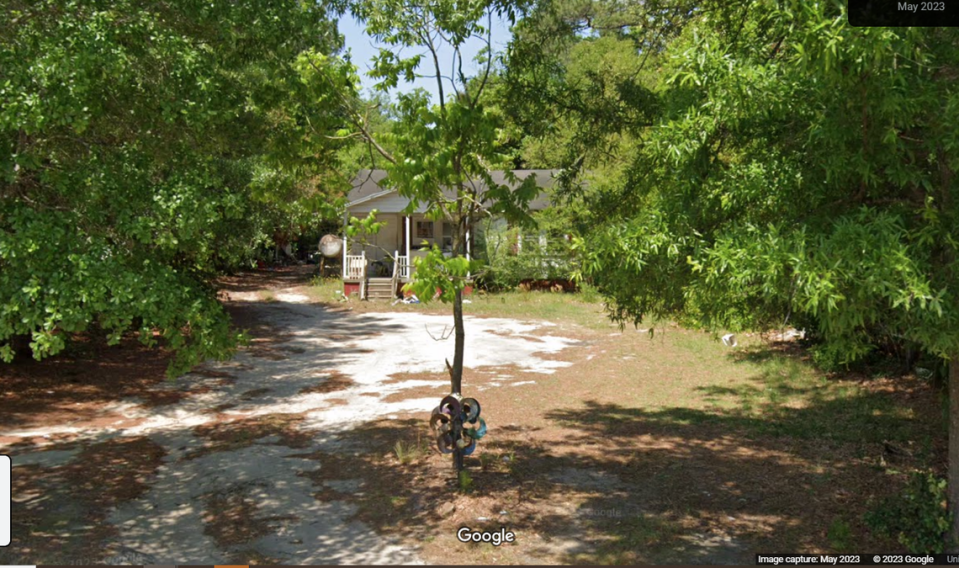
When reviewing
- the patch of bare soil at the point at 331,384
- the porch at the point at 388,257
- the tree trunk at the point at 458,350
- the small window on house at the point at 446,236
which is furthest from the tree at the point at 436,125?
the small window on house at the point at 446,236

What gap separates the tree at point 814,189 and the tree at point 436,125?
191 cm

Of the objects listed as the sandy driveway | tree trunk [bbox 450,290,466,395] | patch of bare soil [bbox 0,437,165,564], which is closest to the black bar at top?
tree trunk [bbox 450,290,466,395]

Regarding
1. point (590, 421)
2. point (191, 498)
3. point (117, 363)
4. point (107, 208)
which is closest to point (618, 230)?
point (107, 208)

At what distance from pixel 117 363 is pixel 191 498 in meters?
8.34

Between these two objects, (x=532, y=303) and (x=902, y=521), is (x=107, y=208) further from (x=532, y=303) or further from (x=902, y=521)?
(x=532, y=303)

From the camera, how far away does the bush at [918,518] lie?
592 cm

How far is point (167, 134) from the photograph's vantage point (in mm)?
6836

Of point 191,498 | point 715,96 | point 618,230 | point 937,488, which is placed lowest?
point 191,498

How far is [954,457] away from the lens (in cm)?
605

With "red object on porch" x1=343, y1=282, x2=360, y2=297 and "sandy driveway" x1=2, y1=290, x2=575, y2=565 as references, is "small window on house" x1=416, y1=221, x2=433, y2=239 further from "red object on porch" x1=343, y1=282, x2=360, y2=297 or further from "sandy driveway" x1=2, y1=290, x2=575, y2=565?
"sandy driveway" x1=2, y1=290, x2=575, y2=565

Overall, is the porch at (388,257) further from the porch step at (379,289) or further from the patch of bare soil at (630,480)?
the patch of bare soil at (630,480)

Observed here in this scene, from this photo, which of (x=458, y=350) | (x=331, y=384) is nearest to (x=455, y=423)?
(x=458, y=350)

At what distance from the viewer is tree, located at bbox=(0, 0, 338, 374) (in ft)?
17.1

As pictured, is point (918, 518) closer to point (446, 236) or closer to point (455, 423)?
point (455, 423)
